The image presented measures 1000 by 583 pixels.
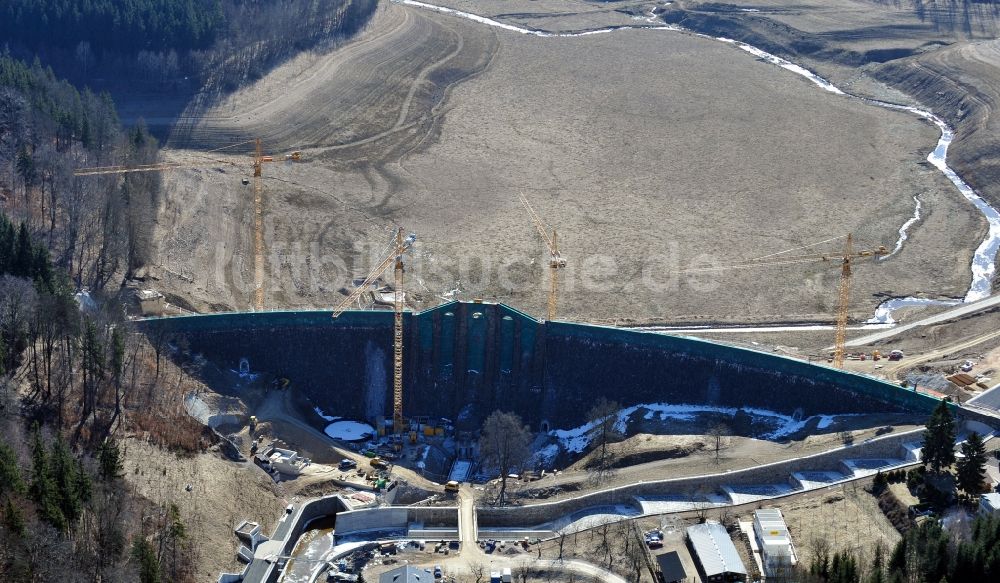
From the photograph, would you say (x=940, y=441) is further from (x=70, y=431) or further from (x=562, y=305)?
(x=70, y=431)

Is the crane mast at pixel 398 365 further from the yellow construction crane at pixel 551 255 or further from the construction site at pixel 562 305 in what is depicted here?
the yellow construction crane at pixel 551 255

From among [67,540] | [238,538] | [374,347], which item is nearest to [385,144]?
[374,347]

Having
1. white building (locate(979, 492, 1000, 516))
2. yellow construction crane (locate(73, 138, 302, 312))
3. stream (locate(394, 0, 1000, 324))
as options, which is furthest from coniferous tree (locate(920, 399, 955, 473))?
yellow construction crane (locate(73, 138, 302, 312))

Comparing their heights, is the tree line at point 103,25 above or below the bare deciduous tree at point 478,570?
above

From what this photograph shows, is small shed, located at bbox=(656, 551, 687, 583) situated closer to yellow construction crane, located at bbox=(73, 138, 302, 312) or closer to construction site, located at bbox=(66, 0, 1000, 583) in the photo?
construction site, located at bbox=(66, 0, 1000, 583)

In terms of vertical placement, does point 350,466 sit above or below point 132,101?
below

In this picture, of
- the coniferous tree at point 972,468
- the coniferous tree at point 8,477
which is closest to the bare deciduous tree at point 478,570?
the coniferous tree at point 8,477

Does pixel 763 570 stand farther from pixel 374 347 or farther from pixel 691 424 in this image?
pixel 374 347
